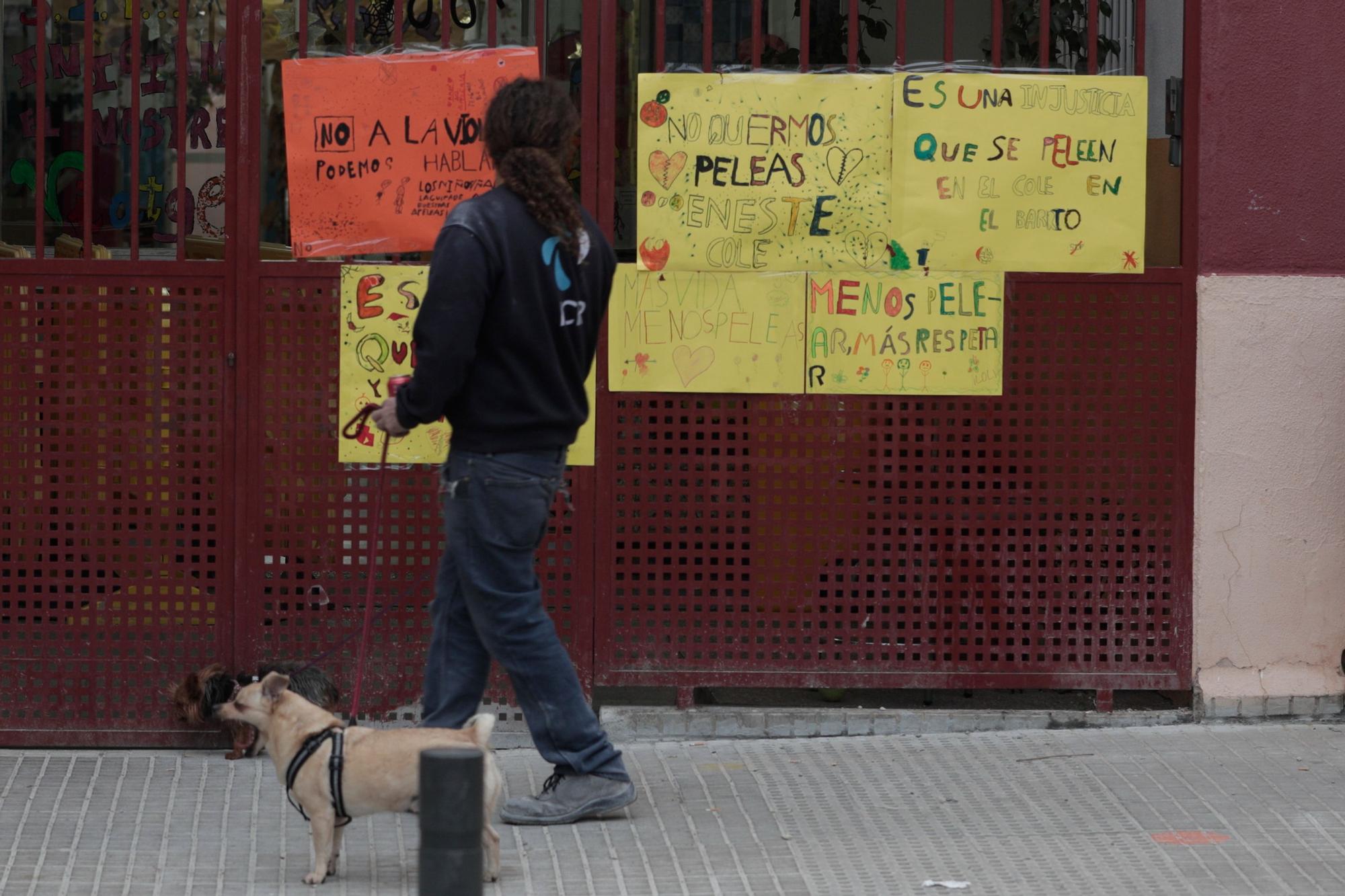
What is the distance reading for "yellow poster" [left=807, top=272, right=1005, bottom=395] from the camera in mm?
6699

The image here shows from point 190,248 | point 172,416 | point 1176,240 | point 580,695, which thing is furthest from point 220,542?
point 1176,240

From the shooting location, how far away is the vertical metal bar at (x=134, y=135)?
21.7 ft

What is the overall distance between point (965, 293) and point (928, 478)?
0.69 m

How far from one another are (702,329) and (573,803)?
6.12ft

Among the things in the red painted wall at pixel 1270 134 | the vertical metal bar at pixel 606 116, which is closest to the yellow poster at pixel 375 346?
the vertical metal bar at pixel 606 116

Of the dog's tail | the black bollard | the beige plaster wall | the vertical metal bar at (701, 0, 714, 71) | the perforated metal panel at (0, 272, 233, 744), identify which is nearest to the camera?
the black bollard

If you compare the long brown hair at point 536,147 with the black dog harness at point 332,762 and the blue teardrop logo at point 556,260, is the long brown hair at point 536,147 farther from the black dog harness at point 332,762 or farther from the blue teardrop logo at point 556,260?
the black dog harness at point 332,762

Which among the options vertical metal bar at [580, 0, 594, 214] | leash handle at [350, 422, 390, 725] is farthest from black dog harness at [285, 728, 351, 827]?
vertical metal bar at [580, 0, 594, 214]

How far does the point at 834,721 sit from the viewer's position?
6824mm

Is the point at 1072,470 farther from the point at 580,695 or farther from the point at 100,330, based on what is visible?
the point at 100,330

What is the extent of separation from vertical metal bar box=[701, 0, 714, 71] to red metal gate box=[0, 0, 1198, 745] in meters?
0.01

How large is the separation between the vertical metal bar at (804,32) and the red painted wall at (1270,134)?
1433 mm

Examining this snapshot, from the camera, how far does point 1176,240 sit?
22.5ft

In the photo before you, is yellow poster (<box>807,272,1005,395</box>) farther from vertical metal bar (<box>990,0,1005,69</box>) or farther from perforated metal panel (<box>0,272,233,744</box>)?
perforated metal panel (<box>0,272,233,744</box>)
